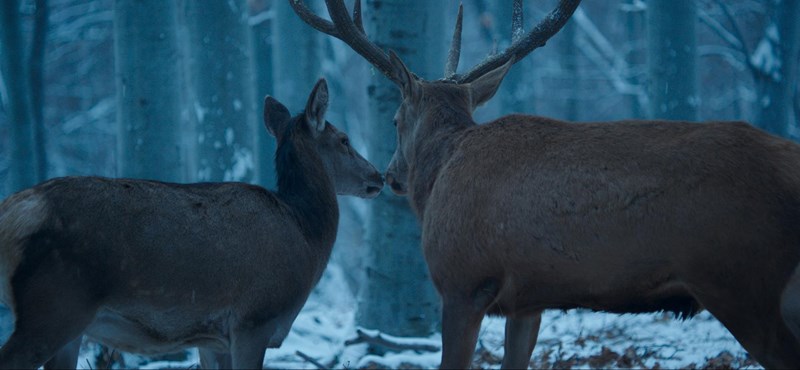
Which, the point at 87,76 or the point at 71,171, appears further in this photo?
the point at 87,76

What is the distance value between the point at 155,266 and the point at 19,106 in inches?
223

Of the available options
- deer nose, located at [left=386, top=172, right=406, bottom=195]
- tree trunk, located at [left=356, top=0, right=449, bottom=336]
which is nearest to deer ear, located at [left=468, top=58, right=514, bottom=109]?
deer nose, located at [left=386, top=172, right=406, bottom=195]

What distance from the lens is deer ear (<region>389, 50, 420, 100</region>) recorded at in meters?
6.74

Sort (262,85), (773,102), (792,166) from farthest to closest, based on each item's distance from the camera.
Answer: (262,85) < (773,102) < (792,166)

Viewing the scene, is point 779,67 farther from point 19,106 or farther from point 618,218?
point 19,106

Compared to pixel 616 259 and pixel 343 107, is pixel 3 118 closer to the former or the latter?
pixel 616 259

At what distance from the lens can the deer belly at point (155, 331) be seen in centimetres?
546

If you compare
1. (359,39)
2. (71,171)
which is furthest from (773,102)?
(71,171)

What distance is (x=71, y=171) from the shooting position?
78.3 ft

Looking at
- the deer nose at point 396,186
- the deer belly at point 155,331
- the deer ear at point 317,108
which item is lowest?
the deer belly at point 155,331

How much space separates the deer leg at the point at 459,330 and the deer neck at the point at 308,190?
1.36m

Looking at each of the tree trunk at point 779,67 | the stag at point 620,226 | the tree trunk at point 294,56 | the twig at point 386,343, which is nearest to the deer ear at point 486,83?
the stag at point 620,226

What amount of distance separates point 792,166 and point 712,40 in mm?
28311

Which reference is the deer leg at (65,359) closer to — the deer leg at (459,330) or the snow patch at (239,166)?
the deer leg at (459,330)
